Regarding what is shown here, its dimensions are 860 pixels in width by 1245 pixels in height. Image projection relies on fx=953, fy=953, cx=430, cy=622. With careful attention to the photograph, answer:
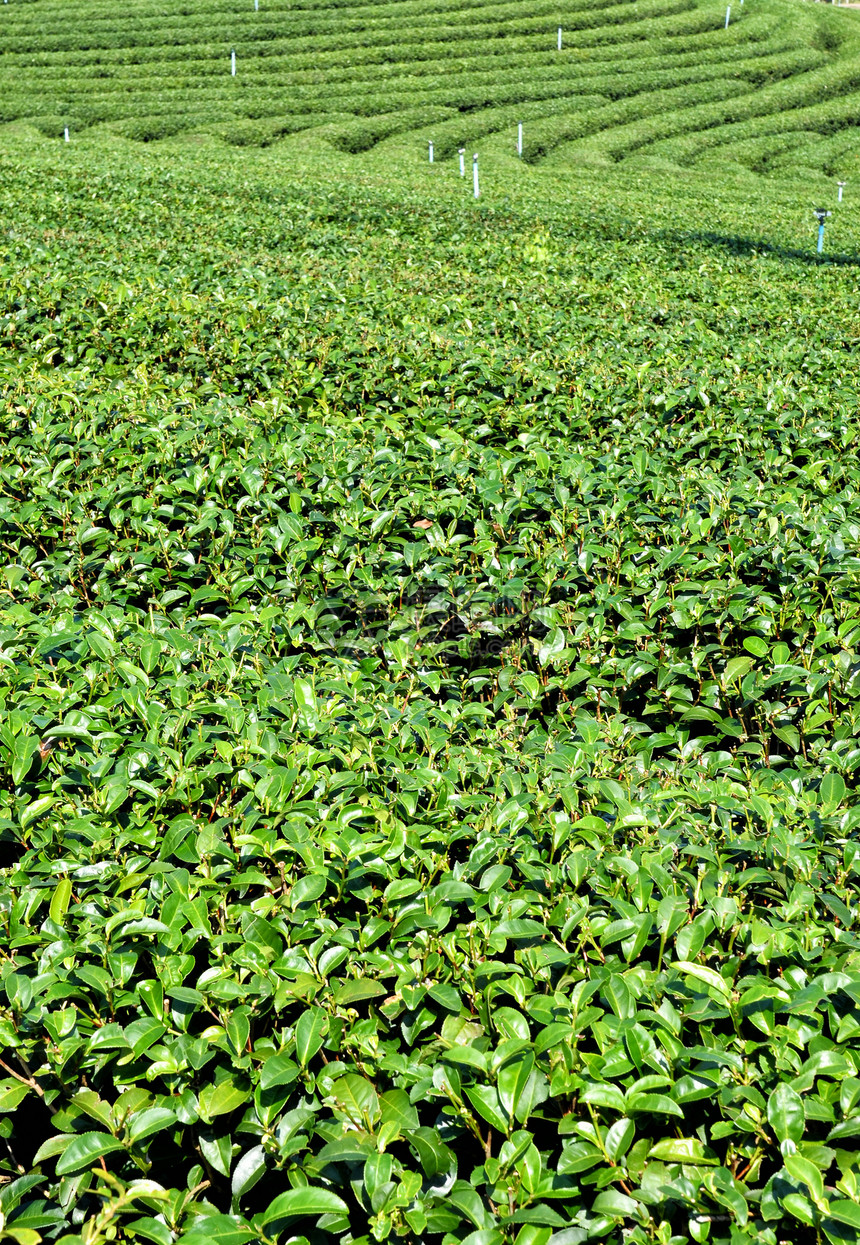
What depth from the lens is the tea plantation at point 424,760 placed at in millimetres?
1628

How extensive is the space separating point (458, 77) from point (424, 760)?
116 ft

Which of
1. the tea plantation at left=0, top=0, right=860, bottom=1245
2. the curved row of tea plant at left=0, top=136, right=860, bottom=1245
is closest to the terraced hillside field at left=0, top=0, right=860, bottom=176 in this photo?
the tea plantation at left=0, top=0, right=860, bottom=1245

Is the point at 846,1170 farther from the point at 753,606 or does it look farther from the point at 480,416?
the point at 480,416

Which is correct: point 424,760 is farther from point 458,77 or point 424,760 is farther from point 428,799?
point 458,77

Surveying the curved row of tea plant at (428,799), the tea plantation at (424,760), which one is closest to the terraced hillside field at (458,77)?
the tea plantation at (424,760)

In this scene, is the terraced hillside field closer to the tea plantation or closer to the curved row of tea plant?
the tea plantation

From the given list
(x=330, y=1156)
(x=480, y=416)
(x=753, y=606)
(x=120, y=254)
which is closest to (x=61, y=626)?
(x=330, y=1156)

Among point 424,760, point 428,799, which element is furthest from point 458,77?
point 428,799

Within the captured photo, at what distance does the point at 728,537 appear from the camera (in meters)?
3.79

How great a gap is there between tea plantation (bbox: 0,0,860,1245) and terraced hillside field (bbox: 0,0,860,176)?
2416 centimetres

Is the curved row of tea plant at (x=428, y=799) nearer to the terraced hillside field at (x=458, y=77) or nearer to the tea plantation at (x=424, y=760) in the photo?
the tea plantation at (x=424, y=760)

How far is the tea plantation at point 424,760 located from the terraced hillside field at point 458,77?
24.2m

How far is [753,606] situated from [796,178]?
29366 mm

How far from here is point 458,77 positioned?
32438mm
